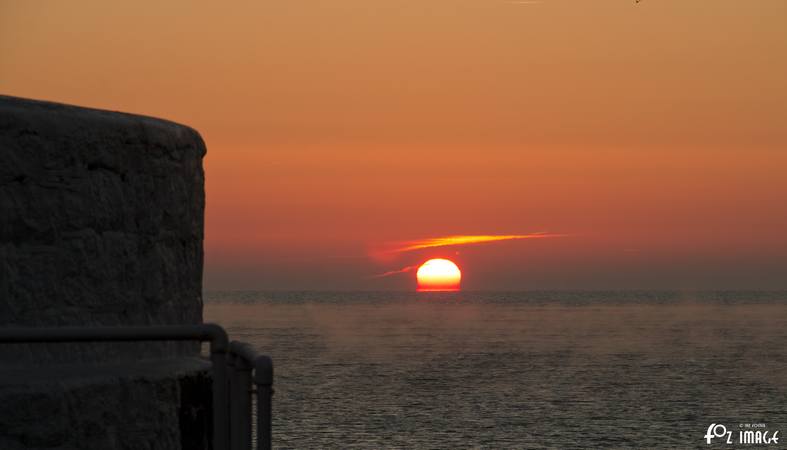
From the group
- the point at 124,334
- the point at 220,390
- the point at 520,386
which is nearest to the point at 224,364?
the point at 220,390

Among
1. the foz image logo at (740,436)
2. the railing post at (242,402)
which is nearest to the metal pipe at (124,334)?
the railing post at (242,402)

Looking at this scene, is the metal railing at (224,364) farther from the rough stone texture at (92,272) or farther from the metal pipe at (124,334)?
the rough stone texture at (92,272)

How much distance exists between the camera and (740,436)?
5331cm

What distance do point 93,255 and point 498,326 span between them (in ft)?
476

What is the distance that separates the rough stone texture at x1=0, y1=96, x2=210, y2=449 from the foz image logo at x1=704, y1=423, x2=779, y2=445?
158 feet

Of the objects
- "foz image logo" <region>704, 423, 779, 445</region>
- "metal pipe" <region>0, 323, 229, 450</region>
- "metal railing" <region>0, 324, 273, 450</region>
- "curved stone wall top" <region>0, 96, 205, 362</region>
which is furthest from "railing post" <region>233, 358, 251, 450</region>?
"foz image logo" <region>704, 423, 779, 445</region>

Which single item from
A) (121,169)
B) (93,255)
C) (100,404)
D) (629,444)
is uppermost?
(121,169)

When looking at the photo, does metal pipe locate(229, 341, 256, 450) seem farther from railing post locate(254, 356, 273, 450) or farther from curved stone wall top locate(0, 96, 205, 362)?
curved stone wall top locate(0, 96, 205, 362)

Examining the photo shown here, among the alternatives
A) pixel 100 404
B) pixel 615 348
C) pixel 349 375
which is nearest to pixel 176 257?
pixel 100 404

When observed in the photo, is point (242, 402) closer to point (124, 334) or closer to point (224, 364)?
point (224, 364)

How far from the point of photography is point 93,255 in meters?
4.91

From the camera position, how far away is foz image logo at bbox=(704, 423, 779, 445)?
50938 millimetres

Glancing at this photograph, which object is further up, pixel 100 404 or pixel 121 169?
pixel 121 169

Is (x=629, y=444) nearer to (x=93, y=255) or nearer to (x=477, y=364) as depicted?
(x=477, y=364)
